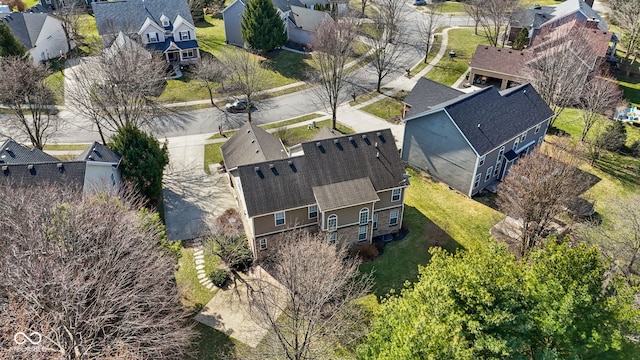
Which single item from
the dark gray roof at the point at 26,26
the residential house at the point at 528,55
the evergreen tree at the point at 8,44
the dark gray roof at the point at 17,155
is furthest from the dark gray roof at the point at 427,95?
the dark gray roof at the point at 26,26

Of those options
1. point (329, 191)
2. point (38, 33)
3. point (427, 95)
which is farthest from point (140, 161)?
point (38, 33)

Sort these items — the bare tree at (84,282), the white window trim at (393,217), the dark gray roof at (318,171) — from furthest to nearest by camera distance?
the white window trim at (393,217), the dark gray roof at (318,171), the bare tree at (84,282)

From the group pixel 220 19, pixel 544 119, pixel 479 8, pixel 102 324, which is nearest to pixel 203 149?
pixel 102 324

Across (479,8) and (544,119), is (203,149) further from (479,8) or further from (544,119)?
(479,8)

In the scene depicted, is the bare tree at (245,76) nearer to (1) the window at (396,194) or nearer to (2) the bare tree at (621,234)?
(1) the window at (396,194)

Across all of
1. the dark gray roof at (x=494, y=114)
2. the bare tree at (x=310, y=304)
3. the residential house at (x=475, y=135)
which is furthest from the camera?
the residential house at (x=475, y=135)

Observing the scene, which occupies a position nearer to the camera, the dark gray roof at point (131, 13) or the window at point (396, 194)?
the window at point (396, 194)
